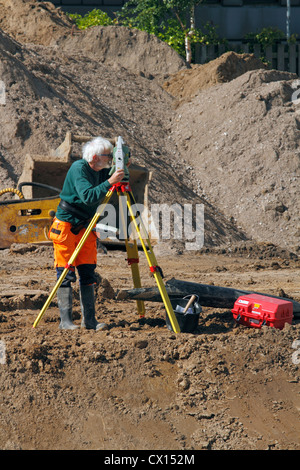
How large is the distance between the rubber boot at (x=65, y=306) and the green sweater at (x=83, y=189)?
0.58m

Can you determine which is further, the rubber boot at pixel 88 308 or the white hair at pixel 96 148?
the rubber boot at pixel 88 308

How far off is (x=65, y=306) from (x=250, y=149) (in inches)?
397

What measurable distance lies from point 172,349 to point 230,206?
9359 millimetres

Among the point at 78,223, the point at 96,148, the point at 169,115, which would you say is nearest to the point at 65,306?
the point at 78,223

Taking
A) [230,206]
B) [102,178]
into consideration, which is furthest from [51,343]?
[230,206]

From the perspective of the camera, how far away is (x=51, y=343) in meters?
4.40

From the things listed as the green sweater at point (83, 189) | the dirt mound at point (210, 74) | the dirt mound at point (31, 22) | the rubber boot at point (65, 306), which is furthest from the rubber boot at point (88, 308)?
the dirt mound at point (31, 22)

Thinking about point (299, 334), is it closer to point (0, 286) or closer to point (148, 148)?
point (0, 286)

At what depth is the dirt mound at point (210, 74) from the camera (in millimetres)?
16875

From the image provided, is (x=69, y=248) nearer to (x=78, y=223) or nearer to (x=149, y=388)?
(x=78, y=223)

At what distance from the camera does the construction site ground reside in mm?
3787

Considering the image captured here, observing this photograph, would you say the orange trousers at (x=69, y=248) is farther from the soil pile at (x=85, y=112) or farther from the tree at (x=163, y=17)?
the tree at (x=163, y=17)

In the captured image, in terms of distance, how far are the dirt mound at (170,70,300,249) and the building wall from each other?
3952mm

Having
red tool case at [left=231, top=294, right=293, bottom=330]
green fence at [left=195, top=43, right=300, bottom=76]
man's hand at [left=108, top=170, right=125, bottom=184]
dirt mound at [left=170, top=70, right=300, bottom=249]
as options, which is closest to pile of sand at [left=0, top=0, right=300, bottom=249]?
dirt mound at [left=170, top=70, right=300, bottom=249]
